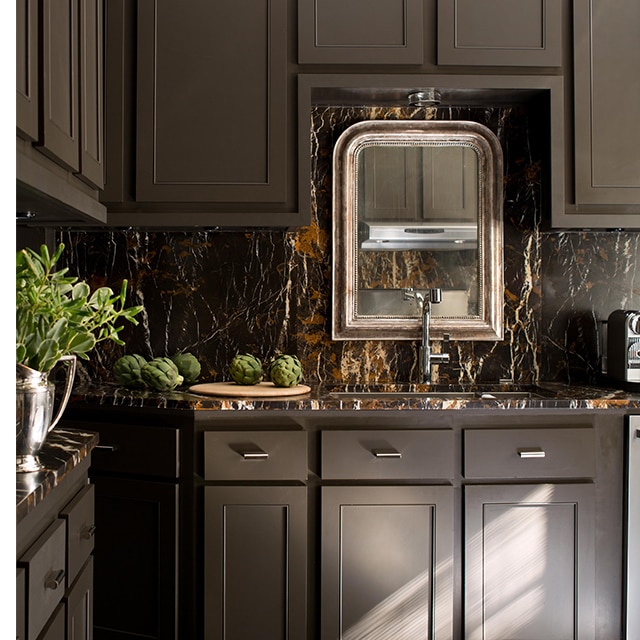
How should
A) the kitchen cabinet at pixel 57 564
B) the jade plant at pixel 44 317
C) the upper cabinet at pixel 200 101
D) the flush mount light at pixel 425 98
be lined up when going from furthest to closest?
the flush mount light at pixel 425 98
the upper cabinet at pixel 200 101
the jade plant at pixel 44 317
the kitchen cabinet at pixel 57 564

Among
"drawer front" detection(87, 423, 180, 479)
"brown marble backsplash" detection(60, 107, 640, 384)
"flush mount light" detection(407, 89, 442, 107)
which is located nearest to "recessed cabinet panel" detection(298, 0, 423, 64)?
"flush mount light" detection(407, 89, 442, 107)

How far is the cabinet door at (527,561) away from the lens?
223cm

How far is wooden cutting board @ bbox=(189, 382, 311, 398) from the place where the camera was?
235cm

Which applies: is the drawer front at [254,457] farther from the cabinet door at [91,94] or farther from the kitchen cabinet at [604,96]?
the kitchen cabinet at [604,96]

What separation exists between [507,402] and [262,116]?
1.28 meters

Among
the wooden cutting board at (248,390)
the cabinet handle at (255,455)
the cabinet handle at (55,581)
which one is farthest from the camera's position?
the wooden cutting board at (248,390)

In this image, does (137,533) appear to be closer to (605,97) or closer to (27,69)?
(27,69)

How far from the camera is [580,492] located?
2.24 metres

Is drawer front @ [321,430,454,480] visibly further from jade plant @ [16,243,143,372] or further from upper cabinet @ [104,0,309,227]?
jade plant @ [16,243,143,372]

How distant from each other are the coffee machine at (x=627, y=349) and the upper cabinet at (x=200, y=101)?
1302mm

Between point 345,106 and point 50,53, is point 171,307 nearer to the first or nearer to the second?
point 345,106

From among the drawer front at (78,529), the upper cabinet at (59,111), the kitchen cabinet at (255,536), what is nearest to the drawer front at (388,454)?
the kitchen cabinet at (255,536)

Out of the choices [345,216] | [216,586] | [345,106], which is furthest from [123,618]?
[345,106]

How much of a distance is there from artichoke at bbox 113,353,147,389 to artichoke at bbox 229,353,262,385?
1.08 ft
